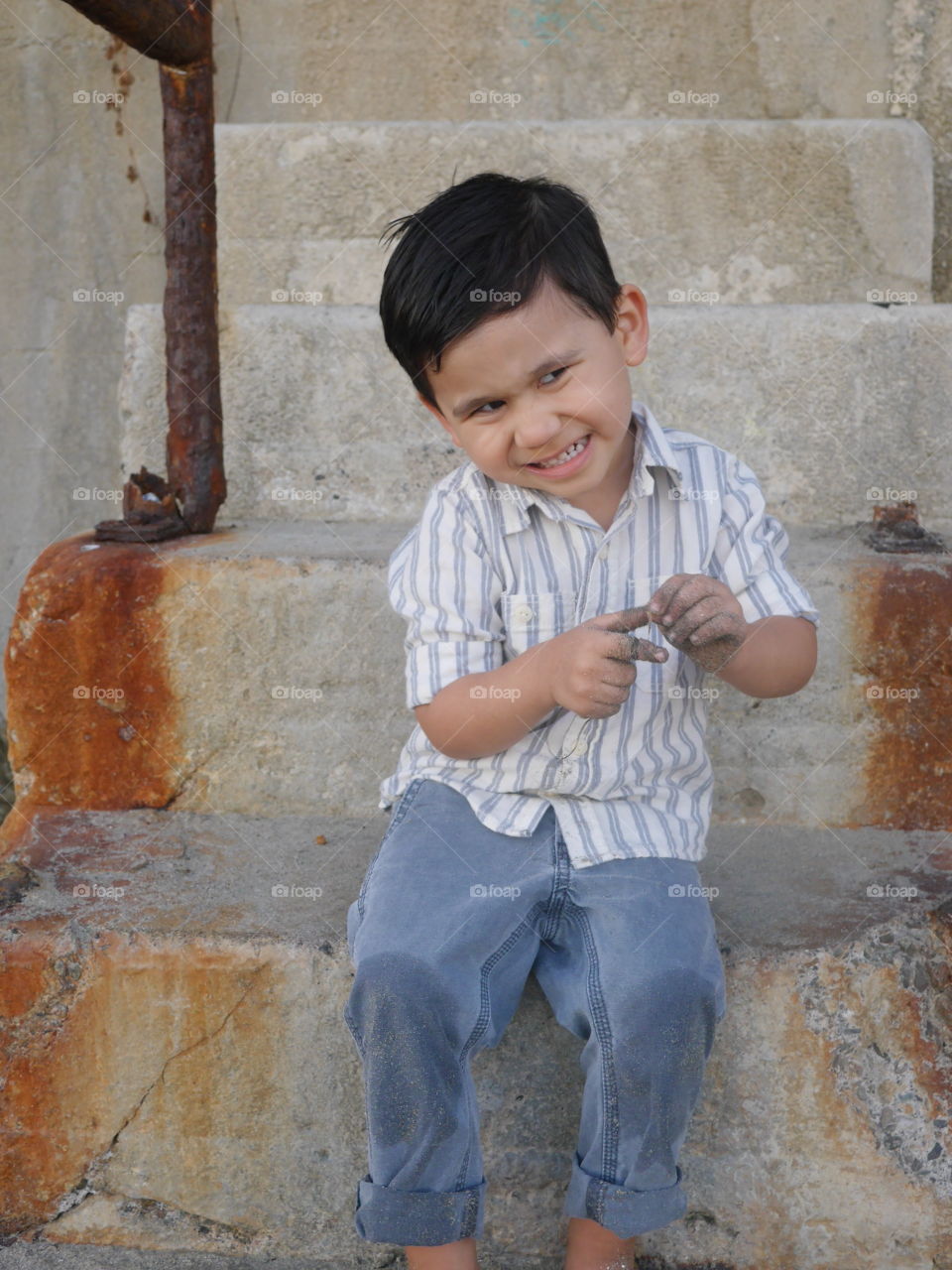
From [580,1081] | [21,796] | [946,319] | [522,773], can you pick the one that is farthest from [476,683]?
[946,319]

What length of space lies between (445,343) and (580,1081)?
915 mm

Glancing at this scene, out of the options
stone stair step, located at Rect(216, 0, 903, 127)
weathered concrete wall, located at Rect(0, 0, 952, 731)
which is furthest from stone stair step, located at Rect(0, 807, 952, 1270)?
stone stair step, located at Rect(216, 0, 903, 127)

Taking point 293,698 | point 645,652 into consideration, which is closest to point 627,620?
point 645,652

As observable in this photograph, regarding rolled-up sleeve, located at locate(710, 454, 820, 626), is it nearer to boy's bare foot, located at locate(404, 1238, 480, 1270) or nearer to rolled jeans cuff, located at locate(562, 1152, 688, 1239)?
rolled jeans cuff, located at locate(562, 1152, 688, 1239)

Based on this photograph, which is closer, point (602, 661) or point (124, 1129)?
point (602, 661)

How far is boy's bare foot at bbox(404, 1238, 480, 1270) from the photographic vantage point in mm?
1377

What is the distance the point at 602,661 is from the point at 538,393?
13.2 inches

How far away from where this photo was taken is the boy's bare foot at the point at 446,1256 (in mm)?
1377

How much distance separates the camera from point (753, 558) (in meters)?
1.59

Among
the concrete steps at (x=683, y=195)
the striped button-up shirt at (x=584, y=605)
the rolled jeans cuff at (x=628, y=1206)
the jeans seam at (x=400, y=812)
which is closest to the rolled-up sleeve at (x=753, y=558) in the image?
the striped button-up shirt at (x=584, y=605)

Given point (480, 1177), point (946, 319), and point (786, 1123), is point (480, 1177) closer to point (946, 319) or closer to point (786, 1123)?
point (786, 1123)

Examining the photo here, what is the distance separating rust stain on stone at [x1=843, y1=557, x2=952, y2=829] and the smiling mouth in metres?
0.57

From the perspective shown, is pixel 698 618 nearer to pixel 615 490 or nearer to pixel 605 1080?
pixel 615 490

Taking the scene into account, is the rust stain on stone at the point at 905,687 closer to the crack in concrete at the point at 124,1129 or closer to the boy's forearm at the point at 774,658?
the boy's forearm at the point at 774,658
